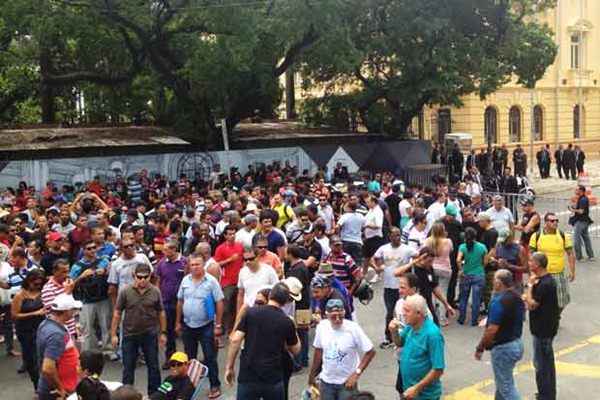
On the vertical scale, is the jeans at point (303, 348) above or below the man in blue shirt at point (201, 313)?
below

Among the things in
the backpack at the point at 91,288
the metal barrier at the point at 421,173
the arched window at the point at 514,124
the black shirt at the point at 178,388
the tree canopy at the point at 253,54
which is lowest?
the black shirt at the point at 178,388

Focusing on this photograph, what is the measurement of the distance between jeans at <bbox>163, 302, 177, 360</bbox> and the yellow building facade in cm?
3204

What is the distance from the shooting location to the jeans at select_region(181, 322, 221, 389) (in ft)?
28.7

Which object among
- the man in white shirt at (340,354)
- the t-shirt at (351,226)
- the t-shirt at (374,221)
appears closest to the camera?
the man in white shirt at (340,354)

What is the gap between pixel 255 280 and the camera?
29.6ft

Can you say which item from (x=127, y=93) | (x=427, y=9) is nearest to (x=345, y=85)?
(x=427, y=9)

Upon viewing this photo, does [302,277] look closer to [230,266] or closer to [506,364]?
[230,266]

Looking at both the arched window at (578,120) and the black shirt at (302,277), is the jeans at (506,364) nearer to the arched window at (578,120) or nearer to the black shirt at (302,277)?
the black shirt at (302,277)

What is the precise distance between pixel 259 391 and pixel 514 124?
39.5m

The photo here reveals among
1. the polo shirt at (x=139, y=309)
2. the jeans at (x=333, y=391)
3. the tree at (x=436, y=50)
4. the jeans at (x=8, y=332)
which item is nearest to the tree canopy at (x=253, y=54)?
the tree at (x=436, y=50)

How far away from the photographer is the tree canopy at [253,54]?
22656mm

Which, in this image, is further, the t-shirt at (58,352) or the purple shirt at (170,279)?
the purple shirt at (170,279)

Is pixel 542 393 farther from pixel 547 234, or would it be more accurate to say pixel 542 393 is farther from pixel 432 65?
pixel 432 65

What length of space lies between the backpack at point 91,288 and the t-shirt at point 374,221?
18.6ft
